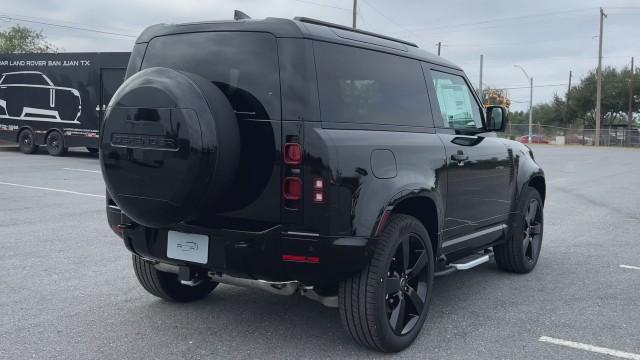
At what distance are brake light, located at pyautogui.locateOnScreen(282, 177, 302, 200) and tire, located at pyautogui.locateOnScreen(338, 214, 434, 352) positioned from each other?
1.94 ft

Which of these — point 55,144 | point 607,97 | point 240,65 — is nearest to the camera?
point 240,65

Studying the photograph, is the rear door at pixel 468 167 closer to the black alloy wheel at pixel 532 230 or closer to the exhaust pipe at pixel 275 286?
the black alloy wheel at pixel 532 230

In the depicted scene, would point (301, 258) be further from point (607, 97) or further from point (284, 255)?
point (607, 97)

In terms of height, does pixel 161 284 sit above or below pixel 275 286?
below

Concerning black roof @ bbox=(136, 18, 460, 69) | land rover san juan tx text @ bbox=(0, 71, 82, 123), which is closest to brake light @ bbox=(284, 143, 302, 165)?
black roof @ bbox=(136, 18, 460, 69)

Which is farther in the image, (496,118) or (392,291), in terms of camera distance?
(496,118)

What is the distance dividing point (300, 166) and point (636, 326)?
2.91m

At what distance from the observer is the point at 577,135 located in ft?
204

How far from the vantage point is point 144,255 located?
407 cm

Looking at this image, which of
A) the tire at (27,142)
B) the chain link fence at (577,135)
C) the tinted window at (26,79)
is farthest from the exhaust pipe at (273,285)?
the chain link fence at (577,135)

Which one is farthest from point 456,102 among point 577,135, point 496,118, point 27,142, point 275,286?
point 577,135

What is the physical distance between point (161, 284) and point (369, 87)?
7.06ft

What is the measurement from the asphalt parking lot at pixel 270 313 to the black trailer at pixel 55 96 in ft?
40.6

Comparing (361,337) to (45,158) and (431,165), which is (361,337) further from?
(45,158)
